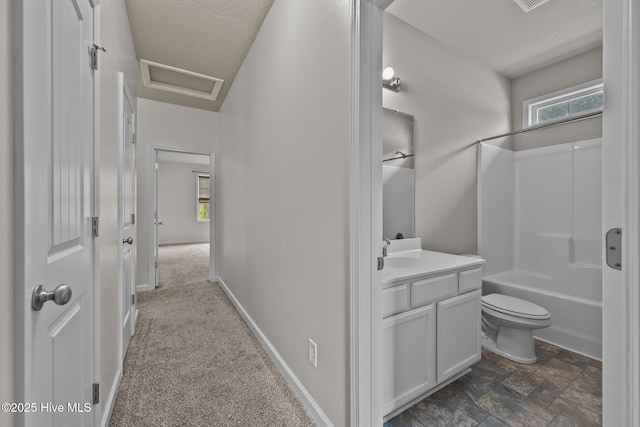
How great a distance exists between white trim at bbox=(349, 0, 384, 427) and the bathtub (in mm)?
2119

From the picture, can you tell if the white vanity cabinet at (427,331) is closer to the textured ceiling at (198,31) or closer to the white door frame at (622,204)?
the white door frame at (622,204)

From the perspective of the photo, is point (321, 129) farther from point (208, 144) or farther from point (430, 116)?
point (208, 144)

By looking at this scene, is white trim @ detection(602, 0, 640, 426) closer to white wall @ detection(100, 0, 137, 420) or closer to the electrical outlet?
the electrical outlet

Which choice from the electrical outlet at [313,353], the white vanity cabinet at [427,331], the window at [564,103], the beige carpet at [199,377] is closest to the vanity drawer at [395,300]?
the white vanity cabinet at [427,331]

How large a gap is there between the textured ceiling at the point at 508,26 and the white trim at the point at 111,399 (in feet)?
10.6

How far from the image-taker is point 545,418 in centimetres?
151

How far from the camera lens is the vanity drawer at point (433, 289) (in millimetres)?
1450

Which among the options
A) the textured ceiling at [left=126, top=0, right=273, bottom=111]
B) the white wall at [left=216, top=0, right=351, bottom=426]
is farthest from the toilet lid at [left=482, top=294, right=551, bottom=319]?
the textured ceiling at [left=126, top=0, right=273, bottom=111]

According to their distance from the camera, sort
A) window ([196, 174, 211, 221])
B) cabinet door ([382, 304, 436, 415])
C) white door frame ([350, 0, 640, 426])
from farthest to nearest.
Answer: window ([196, 174, 211, 221]) → cabinet door ([382, 304, 436, 415]) → white door frame ([350, 0, 640, 426])

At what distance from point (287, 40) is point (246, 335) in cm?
237

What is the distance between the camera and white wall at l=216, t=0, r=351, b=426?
126 cm

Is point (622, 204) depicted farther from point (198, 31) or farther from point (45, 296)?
point (198, 31)

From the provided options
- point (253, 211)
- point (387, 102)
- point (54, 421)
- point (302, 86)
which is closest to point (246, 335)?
point (253, 211)

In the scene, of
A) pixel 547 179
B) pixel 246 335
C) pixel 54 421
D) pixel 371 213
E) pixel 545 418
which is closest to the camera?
pixel 54 421
